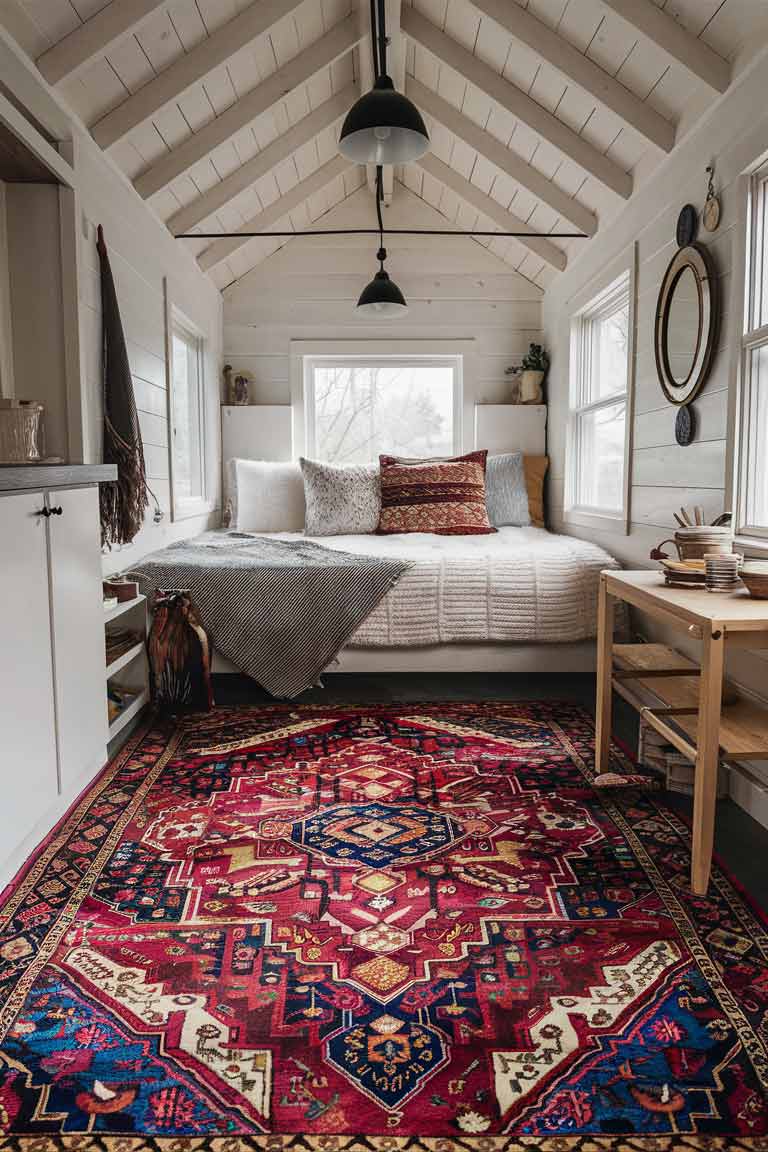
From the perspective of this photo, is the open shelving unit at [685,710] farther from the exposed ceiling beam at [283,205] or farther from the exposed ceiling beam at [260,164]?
the exposed ceiling beam at [283,205]

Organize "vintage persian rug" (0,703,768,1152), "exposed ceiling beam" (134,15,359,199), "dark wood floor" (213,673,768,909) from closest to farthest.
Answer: "vintage persian rug" (0,703,768,1152) < "dark wood floor" (213,673,768,909) < "exposed ceiling beam" (134,15,359,199)

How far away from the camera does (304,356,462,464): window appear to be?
5504 millimetres

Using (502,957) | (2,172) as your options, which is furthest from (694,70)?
(502,957)

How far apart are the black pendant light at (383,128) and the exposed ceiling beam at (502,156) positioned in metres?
1.68

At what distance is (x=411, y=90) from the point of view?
158 inches

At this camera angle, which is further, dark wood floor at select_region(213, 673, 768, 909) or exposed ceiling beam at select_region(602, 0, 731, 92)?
dark wood floor at select_region(213, 673, 768, 909)

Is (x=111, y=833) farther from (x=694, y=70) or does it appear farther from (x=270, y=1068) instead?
(x=694, y=70)

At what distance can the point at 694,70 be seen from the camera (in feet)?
8.13

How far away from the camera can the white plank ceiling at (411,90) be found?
2480mm

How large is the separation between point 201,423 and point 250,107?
1932 millimetres

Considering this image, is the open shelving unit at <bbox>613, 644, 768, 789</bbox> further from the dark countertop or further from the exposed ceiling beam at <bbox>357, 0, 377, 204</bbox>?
the exposed ceiling beam at <bbox>357, 0, 377, 204</bbox>

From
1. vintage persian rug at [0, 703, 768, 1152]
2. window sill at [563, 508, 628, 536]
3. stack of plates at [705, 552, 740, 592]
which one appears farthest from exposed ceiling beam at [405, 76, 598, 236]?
vintage persian rug at [0, 703, 768, 1152]

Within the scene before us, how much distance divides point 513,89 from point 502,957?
347cm

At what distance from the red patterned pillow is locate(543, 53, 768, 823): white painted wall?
687 mm
